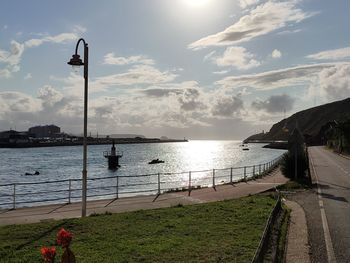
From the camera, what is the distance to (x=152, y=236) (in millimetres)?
10227

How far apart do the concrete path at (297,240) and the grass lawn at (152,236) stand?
2.56ft

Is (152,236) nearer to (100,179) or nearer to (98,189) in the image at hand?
(100,179)

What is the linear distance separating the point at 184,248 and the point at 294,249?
251cm

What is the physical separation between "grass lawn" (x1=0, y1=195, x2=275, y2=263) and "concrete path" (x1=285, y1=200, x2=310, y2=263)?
0.78 m

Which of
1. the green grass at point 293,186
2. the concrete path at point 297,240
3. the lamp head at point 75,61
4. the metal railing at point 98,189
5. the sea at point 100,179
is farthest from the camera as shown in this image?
the sea at point 100,179

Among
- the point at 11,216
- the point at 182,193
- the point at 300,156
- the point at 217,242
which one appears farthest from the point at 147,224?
the point at 300,156

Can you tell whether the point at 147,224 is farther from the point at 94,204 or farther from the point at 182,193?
the point at 182,193

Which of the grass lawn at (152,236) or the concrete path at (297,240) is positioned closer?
the grass lawn at (152,236)

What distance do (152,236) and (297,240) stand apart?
3.54 meters

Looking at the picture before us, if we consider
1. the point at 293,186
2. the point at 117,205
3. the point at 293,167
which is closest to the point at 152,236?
the point at 117,205

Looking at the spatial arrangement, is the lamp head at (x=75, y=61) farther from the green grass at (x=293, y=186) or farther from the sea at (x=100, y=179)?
the green grass at (x=293, y=186)

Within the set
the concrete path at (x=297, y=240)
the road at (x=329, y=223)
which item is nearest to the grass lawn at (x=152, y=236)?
the concrete path at (x=297, y=240)

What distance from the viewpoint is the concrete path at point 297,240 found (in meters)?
8.84

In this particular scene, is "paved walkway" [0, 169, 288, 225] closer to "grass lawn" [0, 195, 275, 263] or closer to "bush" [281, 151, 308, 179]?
"grass lawn" [0, 195, 275, 263]
